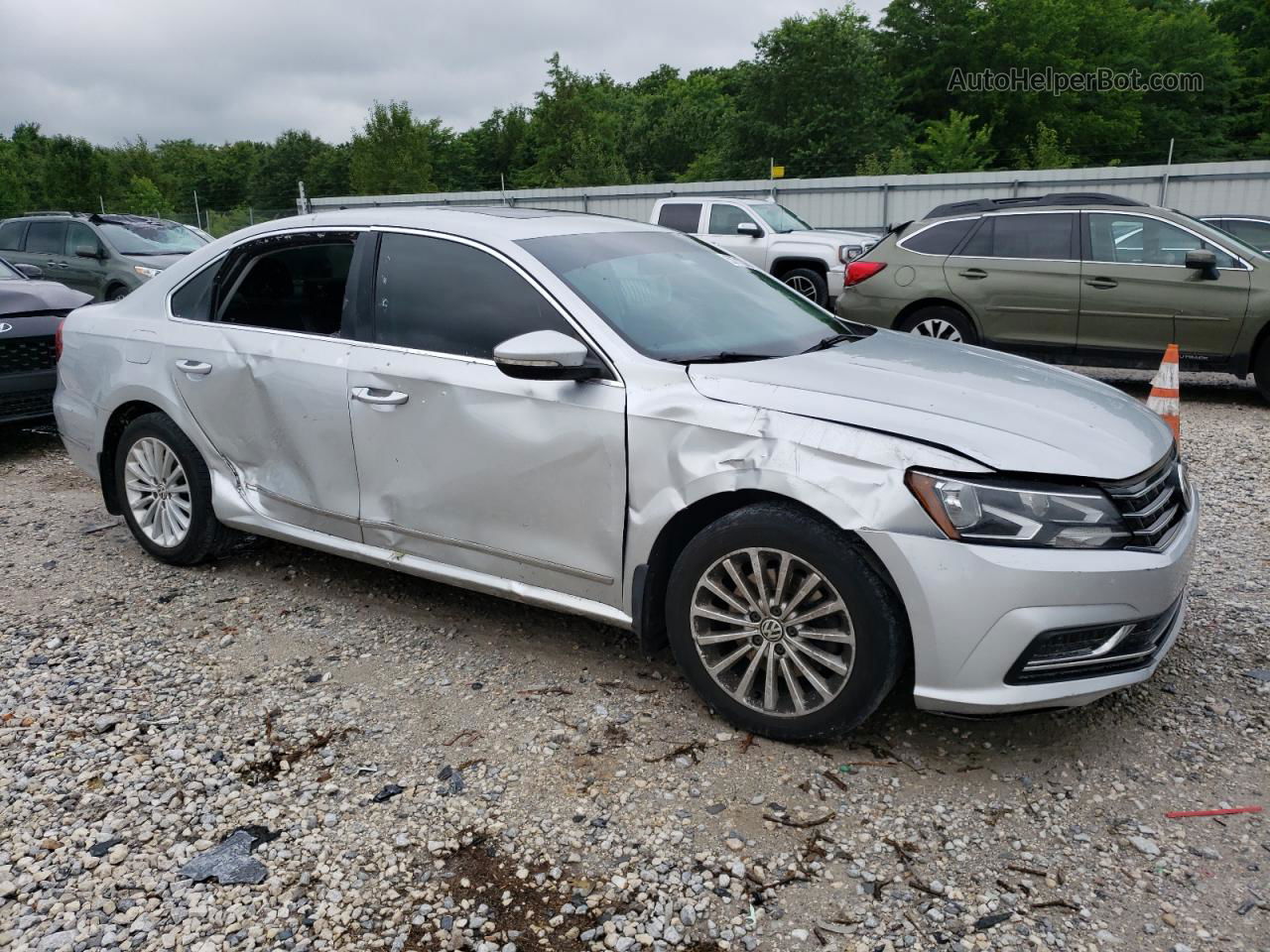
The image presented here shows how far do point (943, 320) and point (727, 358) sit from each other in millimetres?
6523

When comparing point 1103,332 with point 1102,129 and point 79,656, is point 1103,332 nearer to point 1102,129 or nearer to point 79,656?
point 79,656

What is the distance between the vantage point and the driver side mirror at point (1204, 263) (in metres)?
8.25

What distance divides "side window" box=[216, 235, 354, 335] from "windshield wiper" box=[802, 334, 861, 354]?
1.88 metres

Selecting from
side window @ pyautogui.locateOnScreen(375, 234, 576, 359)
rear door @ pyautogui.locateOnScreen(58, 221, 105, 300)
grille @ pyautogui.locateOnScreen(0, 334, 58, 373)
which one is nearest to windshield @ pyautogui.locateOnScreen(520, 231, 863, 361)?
side window @ pyautogui.locateOnScreen(375, 234, 576, 359)

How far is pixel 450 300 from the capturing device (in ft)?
12.5

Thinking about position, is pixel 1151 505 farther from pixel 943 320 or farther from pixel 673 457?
pixel 943 320

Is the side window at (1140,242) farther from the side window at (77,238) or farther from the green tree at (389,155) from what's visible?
the green tree at (389,155)

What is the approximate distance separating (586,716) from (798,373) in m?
1.37

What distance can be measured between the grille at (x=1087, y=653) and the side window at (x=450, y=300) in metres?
1.77

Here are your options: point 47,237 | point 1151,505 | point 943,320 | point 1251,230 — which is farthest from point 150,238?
point 1251,230

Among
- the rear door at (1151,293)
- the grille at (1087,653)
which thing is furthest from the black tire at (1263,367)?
the grille at (1087,653)

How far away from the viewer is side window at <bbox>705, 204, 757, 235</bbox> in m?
15.0

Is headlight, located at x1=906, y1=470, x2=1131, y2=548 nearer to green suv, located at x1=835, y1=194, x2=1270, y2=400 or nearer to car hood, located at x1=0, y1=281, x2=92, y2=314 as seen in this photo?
green suv, located at x1=835, y1=194, x2=1270, y2=400

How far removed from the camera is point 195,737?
3.38 meters
